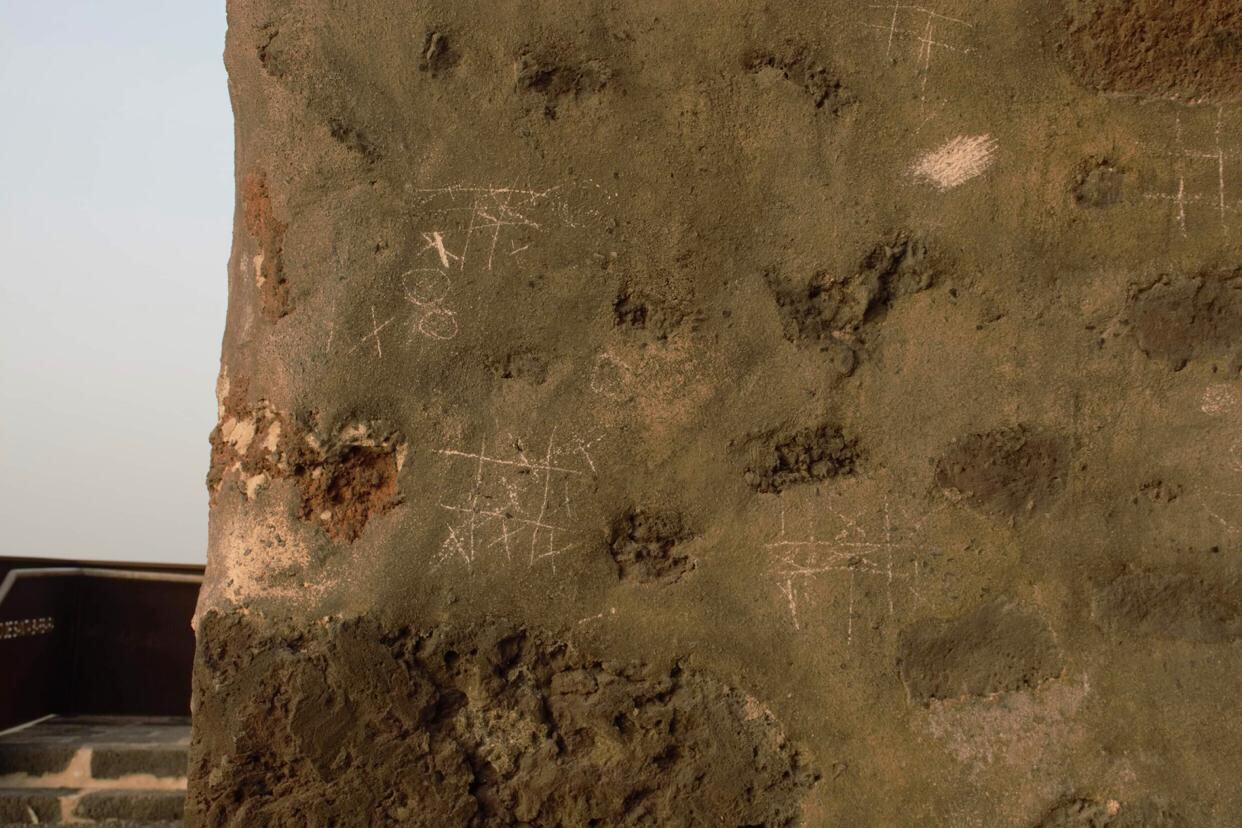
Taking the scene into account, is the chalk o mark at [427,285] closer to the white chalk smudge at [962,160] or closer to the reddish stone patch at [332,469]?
the reddish stone patch at [332,469]

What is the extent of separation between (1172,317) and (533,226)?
1.41 m

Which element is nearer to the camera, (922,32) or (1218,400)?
(1218,400)

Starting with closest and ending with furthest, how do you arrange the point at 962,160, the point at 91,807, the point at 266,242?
the point at 962,160 < the point at 266,242 < the point at 91,807

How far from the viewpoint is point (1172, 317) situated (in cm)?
264

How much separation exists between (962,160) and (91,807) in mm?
3264

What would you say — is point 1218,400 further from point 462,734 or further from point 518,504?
point 462,734

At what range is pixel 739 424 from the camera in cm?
275

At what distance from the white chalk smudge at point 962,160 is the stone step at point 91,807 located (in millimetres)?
2992

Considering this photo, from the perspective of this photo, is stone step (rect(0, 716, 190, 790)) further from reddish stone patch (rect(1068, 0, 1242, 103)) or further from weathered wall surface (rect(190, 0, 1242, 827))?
reddish stone patch (rect(1068, 0, 1242, 103))

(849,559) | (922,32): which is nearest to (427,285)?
(849,559)

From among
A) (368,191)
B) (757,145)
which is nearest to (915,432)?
(757,145)

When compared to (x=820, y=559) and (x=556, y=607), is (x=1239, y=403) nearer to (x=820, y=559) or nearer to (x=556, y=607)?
(x=820, y=559)

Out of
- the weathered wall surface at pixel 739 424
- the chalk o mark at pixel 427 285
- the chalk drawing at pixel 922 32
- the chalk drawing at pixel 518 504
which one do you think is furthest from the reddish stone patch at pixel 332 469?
the chalk drawing at pixel 922 32

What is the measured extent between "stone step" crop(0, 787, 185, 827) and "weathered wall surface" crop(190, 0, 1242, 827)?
4.23ft
